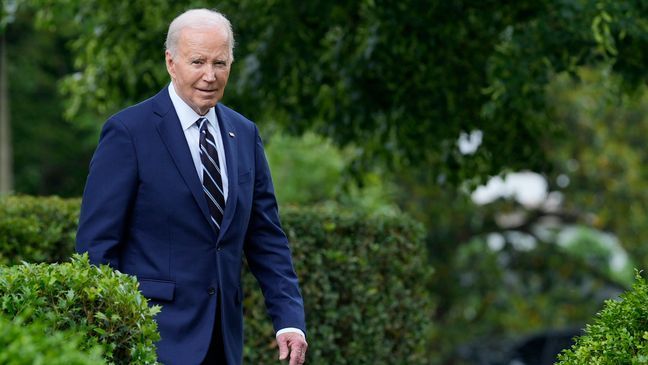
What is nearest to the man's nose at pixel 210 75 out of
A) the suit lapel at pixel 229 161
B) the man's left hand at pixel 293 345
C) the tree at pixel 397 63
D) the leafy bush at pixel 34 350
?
the suit lapel at pixel 229 161

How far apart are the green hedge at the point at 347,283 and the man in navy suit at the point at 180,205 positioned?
255cm

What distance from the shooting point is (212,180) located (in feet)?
14.5

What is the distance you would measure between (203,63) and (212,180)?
45 centimetres

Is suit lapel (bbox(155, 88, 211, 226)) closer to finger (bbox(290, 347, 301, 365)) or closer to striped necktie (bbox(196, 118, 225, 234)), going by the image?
striped necktie (bbox(196, 118, 225, 234))

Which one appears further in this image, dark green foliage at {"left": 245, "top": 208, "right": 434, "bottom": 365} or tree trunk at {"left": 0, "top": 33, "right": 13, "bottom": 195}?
tree trunk at {"left": 0, "top": 33, "right": 13, "bottom": 195}

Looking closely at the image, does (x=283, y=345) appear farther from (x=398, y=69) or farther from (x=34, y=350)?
(x=398, y=69)

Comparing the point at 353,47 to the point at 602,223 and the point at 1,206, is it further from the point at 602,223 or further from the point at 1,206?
the point at 602,223

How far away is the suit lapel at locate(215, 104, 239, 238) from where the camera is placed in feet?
14.4

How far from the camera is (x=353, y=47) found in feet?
31.6

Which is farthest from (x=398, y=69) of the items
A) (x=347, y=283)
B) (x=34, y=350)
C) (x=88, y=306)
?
(x=34, y=350)

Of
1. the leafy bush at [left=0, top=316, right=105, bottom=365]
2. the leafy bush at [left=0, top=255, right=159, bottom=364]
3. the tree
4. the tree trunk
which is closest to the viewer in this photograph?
the leafy bush at [left=0, top=316, right=105, bottom=365]

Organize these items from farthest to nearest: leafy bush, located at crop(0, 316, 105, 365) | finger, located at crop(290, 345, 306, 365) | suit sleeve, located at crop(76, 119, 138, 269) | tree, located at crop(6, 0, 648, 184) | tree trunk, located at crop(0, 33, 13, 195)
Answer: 1. tree trunk, located at crop(0, 33, 13, 195)
2. tree, located at crop(6, 0, 648, 184)
3. finger, located at crop(290, 345, 306, 365)
4. suit sleeve, located at crop(76, 119, 138, 269)
5. leafy bush, located at crop(0, 316, 105, 365)

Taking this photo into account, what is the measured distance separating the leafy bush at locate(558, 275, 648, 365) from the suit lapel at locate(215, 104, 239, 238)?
1.36 meters

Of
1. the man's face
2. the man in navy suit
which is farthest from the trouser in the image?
the man's face
